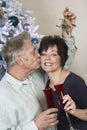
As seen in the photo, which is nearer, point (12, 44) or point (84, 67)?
point (12, 44)

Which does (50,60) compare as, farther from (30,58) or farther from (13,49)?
(13,49)

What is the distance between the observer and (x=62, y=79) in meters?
1.82

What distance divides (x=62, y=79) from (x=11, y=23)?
499mm

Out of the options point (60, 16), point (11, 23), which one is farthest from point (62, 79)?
point (60, 16)

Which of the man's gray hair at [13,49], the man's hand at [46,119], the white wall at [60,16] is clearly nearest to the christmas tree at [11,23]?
the man's gray hair at [13,49]

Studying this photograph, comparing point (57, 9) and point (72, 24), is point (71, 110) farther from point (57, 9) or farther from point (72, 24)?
point (57, 9)

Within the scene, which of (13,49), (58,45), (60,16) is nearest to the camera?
(13,49)

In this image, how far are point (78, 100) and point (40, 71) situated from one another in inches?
17.0

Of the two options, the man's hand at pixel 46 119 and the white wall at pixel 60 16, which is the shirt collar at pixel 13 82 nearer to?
the man's hand at pixel 46 119

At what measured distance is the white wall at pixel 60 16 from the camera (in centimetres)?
287

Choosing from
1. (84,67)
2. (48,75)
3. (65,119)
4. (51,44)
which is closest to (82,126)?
(65,119)

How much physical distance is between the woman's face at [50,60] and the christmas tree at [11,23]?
0.16 meters

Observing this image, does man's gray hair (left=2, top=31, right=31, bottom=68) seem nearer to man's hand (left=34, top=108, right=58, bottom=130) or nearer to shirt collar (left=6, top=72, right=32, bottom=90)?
shirt collar (left=6, top=72, right=32, bottom=90)

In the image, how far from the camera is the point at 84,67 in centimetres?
305
